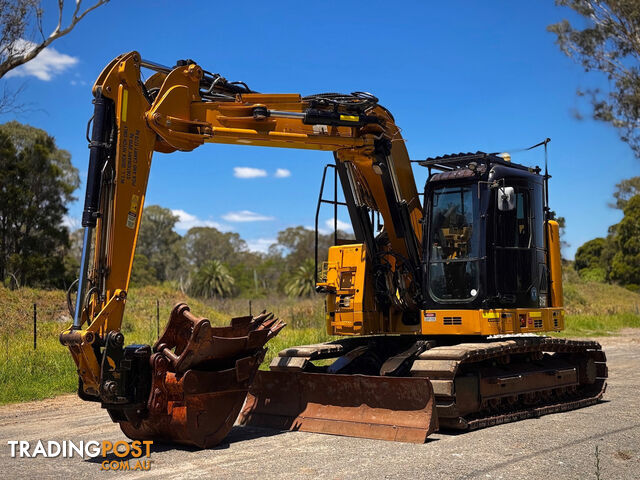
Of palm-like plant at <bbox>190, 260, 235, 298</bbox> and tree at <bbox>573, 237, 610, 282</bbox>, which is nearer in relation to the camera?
→ tree at <bbox>573, 237, 610, 282</bbox>

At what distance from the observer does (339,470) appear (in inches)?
259

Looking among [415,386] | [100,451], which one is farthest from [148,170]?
[415,386]

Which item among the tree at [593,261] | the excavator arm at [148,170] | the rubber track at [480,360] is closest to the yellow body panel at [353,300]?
the rubber track at [480,360]

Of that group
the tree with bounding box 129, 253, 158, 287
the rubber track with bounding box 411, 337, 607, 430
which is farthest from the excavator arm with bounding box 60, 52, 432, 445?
the tree with bounding box 129, 253, 158, 287

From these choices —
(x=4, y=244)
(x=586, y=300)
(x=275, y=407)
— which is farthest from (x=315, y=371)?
(x=586, y=300)

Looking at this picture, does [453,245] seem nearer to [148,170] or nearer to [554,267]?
[554,267]

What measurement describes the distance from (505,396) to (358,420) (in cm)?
214

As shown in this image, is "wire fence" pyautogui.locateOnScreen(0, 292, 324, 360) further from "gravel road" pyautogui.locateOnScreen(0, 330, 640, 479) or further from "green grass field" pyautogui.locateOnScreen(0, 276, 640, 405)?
"gravel road" pyautogui.locateOnScreen(0, 330, 640, 479)

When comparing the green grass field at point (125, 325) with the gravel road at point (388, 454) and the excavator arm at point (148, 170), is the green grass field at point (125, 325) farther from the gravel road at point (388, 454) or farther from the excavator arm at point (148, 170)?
the excavator arm at point (148, 170)

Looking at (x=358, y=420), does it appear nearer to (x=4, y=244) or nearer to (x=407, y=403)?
(x=407, y=403)

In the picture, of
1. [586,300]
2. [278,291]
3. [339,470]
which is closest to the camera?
[339,470]

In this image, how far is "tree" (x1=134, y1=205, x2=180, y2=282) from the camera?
67.7m

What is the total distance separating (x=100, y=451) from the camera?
25.1ft

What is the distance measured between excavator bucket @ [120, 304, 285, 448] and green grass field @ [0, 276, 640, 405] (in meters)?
5.81
